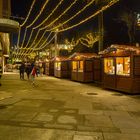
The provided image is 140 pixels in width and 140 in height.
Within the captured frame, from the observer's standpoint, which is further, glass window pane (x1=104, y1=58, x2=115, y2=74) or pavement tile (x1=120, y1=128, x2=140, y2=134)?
glass window pane (x1=104, y1=58, x2=115, y2=74)

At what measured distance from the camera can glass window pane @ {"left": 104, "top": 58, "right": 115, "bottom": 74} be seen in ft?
53.7

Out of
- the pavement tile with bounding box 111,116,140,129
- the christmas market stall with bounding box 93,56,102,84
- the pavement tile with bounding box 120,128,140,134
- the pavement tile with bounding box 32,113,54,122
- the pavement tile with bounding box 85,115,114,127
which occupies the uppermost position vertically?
the christmas market stall with bounding box 93,56,102,84

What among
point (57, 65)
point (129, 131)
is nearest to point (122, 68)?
point (129, 131)

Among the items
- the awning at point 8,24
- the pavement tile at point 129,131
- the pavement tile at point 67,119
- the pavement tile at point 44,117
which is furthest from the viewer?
the awning at point 8,24

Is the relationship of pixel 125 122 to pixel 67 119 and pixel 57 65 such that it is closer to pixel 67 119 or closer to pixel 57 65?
pixel 67 119

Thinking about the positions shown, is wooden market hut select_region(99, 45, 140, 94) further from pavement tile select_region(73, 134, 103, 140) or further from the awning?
pavement tile select_region(73, 134, 103, 140)

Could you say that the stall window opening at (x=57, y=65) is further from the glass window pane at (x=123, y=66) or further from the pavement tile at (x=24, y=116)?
the pavement tile at (x=24, y=116)

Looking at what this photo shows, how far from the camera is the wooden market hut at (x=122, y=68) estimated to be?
1437 centimetres

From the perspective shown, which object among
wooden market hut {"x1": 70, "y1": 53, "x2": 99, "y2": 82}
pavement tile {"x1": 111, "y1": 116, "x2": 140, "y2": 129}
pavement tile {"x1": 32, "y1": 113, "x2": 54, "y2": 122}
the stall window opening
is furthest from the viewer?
the stall window opening

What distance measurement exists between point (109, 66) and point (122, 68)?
5.35 feet

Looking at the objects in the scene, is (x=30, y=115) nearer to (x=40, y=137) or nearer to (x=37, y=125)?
(x=37, y=125)

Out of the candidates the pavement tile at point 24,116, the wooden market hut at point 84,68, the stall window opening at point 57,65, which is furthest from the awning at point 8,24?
the stall window opening at point 57,65

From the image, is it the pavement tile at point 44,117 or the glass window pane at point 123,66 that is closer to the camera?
the pavement tile at point 44,117

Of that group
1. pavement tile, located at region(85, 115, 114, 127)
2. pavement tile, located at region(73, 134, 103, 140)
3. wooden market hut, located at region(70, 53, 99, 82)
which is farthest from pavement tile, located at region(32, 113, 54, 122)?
wooden market hut, located at region(70, 53, 99, 82)
